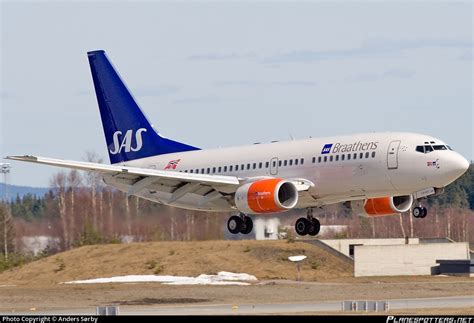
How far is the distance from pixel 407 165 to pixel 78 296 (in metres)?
28.5

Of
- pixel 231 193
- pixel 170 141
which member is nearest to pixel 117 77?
pixel 170 141

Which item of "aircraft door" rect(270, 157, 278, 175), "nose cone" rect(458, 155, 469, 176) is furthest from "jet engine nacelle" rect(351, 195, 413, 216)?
"nose cone" rect(458, 155, 469, 176)

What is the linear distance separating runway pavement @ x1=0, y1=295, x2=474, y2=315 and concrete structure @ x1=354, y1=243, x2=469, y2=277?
24155 millimetres

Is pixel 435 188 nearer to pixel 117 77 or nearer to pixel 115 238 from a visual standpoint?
pixel 117 77

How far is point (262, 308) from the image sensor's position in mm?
64625

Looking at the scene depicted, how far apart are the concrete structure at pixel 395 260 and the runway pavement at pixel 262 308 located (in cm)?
2415

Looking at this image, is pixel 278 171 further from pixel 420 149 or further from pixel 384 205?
pixel 420 149

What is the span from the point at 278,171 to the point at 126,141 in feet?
39.1

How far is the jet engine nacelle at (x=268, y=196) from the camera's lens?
58.7 metres

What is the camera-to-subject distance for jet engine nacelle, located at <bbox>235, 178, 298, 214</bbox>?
192ft

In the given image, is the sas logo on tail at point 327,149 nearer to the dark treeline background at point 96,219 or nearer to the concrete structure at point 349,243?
the dark treeline background at point 96,219

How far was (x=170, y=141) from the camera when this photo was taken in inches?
2682

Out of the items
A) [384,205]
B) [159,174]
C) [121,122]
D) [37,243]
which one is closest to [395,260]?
[37,243]

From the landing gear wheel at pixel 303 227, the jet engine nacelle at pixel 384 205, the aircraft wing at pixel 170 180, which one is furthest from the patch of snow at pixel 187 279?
the landing gear wheel at pixel 303 227
